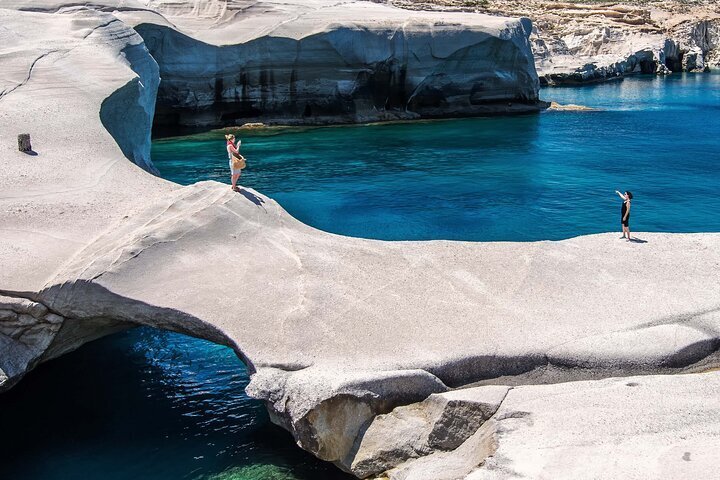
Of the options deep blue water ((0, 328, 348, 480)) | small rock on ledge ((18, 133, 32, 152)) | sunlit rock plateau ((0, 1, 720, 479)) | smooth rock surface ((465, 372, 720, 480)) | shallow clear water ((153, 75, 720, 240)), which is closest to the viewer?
smooth rock surface ((465, 372, 720, 480))

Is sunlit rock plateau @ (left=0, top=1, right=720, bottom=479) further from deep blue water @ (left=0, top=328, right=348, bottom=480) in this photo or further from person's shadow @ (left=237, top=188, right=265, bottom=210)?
deep blue water @ (left=0, top=328, right=348, bottom=480)

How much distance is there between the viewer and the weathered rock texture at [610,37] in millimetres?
78188

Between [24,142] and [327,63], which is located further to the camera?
[327,63]

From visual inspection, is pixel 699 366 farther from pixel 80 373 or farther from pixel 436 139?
pixel 436 139

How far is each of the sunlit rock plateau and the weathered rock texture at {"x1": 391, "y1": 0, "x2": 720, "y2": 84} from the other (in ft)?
196

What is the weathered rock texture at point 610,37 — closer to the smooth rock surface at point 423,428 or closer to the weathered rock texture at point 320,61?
the weathered rock texture at point 320,61

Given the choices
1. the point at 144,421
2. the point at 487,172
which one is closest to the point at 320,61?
the point at 487,172

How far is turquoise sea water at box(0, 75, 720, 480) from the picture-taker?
42.4ft

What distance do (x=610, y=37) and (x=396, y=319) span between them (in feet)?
266

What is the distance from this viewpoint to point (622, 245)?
15.2 m

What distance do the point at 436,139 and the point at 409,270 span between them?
28261 millimetres

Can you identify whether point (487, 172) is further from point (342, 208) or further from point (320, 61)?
point (320, 61)

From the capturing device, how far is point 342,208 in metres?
27.3

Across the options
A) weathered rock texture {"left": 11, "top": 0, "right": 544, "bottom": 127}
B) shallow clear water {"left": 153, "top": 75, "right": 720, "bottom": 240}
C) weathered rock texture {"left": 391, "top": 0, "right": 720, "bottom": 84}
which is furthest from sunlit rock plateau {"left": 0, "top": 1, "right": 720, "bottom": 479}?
weathered rock texture {"left": 391, "top": 0, "right": 720, "bottom": 84}
